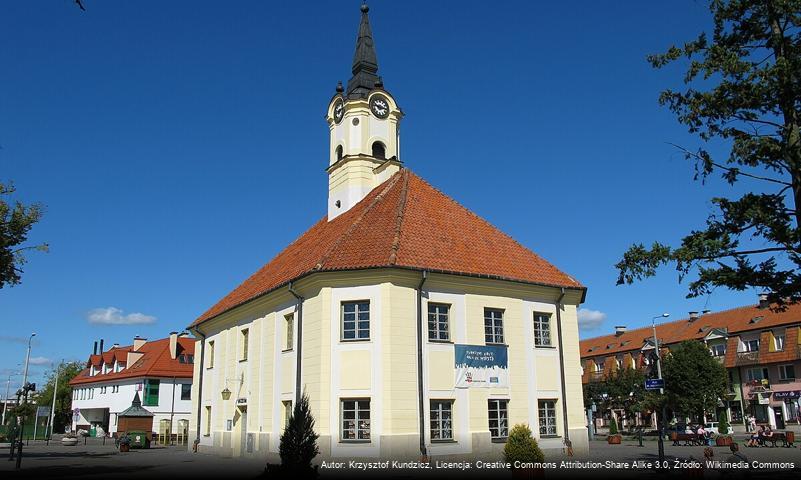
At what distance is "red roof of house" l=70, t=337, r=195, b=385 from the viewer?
184 ft

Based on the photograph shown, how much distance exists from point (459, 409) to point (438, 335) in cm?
272

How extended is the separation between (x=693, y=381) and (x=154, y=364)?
142 ft

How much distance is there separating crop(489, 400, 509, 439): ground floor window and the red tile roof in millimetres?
33989

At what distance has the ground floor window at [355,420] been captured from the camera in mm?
22422

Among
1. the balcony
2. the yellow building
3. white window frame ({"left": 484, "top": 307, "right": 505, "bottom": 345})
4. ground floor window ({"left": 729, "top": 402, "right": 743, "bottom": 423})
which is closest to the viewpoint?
the yellow building

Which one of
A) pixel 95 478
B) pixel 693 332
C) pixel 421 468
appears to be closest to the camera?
pixel 95 478

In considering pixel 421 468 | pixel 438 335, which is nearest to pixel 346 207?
pixel 438 335

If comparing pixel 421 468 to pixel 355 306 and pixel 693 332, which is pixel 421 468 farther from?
pixel 693 332

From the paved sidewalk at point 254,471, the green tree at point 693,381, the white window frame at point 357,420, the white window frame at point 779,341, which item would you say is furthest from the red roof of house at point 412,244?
the white window frame at point 779,341

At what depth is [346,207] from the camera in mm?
32375

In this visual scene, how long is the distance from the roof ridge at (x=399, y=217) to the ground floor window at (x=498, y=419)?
6.53 meters

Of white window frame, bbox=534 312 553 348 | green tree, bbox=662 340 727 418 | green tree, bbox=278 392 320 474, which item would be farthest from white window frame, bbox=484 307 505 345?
green tree, bbox=662 340 727 418

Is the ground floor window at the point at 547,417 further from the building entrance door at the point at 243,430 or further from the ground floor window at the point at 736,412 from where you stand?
the ground floor window at the point at 736,412

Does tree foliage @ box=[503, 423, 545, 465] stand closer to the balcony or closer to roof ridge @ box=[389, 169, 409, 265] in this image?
roof ridge @ box=[389, 169, 409, 265]
